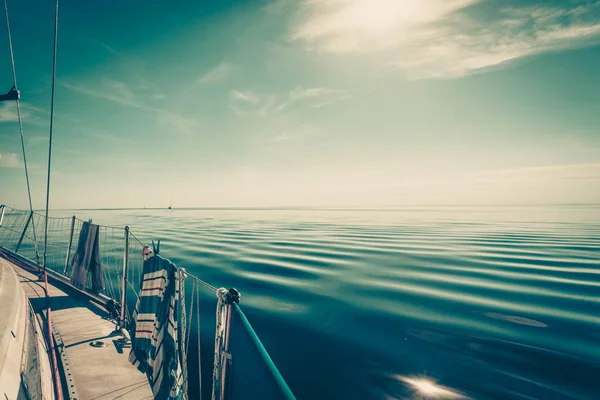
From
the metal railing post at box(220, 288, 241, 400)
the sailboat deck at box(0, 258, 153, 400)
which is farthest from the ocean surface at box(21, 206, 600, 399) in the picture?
the metal railing post at box(220, 288, 241, 400)

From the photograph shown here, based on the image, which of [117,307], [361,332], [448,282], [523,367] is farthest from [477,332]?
[117,307]

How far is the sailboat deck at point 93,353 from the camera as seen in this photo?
13.4 feet

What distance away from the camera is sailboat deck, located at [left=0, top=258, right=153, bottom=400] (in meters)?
4.09

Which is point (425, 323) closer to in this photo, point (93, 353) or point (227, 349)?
point (227, 349)

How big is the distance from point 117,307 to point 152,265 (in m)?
3.89

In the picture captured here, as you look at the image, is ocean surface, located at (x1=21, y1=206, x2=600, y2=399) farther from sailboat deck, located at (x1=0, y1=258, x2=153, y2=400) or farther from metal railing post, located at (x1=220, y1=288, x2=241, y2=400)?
metal railing post, located at (x1=220, y1=288, x2=241, y2=400)

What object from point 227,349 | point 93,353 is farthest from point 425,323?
point 93,353

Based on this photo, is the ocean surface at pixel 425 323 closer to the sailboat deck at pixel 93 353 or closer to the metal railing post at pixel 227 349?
the sailboat deck at pixel 93 353

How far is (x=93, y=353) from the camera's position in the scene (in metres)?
5.11

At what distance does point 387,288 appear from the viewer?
9.34m

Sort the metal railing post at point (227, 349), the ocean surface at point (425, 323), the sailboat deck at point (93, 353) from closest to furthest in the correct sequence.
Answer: the metal railing post at point (227, 349), the sailboat deck at point (93, 353), the ocean surface at point (425, 323)

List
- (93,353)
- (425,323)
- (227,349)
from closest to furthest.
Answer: (227,349)
(93,353)
(425,323)

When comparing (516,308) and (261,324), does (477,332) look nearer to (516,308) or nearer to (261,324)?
(516,308)

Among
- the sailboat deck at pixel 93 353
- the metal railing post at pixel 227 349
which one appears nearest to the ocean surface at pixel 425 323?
the sailboat deck at pixel 93 353
